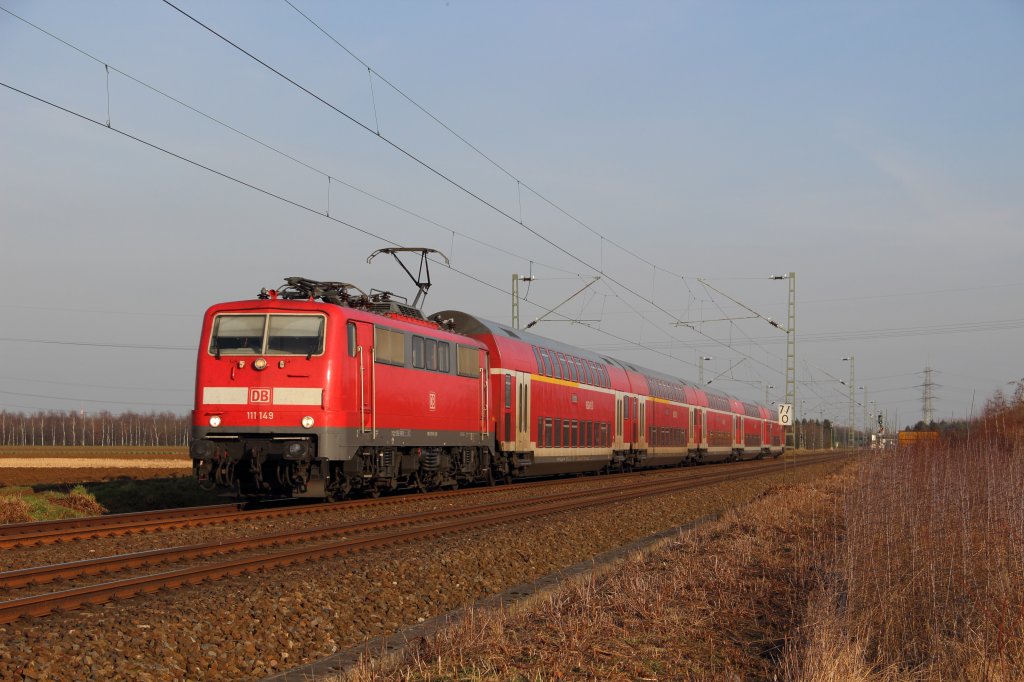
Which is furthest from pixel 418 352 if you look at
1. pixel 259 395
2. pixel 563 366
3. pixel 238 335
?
pixel 563 366

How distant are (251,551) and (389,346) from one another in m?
7.90

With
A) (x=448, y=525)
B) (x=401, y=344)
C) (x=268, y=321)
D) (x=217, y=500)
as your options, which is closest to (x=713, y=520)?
(x=448, y=525)

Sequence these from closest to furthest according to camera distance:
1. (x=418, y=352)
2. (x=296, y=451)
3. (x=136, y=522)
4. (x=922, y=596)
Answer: (x=922, y=596) → (x=136, y=522) → (x=296, y=451) → (x=418, y=352)

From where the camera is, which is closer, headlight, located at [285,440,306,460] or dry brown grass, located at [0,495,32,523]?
dry brown grass, located at [0,495,32,523]

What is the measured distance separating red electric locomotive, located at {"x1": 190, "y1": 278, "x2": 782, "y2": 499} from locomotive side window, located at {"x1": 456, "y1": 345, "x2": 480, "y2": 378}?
0.17 feet

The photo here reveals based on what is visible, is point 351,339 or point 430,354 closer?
point 351,339

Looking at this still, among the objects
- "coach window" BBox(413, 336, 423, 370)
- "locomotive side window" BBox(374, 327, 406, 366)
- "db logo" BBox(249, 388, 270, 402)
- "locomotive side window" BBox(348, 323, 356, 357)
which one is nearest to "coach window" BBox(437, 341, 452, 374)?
"coach window" BBox(413, 336, 423, 370)

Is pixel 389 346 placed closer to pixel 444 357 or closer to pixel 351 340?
pixel 351 340

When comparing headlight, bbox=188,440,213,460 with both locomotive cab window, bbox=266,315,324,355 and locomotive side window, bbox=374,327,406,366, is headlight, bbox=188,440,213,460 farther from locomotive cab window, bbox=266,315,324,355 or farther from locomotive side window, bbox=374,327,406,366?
locomotive side window, bbox=374,327,406,366

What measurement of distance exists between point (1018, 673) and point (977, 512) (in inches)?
312

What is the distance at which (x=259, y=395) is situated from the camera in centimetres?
1825

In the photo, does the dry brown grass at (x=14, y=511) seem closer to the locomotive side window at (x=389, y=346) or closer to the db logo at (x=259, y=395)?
the db logo at (x=259, y=395)

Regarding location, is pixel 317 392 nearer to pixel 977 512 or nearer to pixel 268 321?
pixel 268 321

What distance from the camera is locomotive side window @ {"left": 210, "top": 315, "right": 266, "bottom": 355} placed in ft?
61.0
